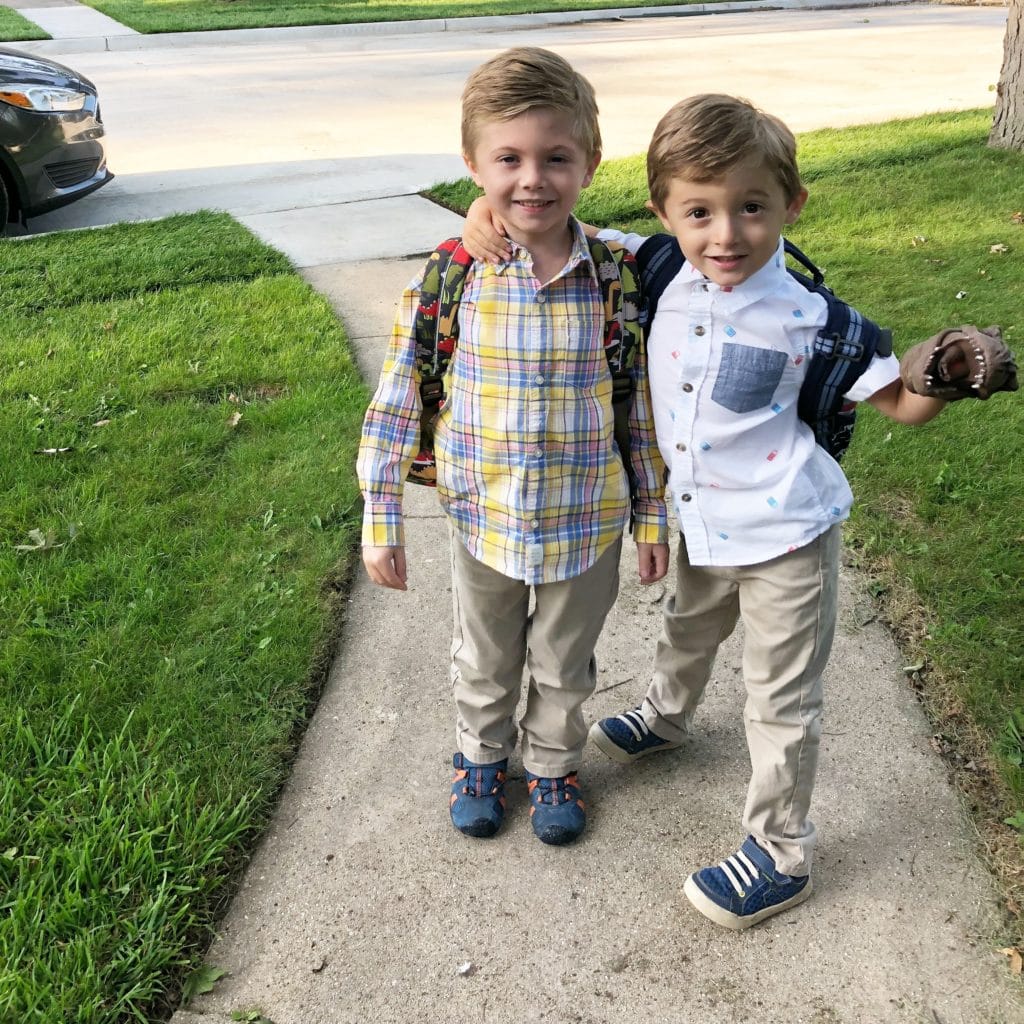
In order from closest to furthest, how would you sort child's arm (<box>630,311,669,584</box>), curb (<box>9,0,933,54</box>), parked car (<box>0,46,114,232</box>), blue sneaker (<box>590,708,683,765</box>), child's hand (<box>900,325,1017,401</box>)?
child's hand (<box>900,325,1017,401</box>) → child's arm (<box>630,311,669,584</box>) → blue sneaker (<box>590,708,683,765</box>) → parked car (<box>0,46,114,232</box>) → curb (<box>9,0,933,54</box>)

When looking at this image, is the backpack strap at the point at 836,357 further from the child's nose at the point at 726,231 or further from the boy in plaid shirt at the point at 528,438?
the boy in plaid shirt at the point at 528,438

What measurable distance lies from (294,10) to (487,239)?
717 inches

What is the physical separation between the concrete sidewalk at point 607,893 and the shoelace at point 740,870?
10cm

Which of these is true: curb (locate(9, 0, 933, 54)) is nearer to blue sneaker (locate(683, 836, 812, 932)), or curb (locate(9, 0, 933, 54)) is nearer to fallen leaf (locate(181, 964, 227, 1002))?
fallen leaf (locate(181, 964, 227, 1002))

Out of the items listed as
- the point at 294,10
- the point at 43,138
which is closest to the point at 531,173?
the point at 43,138

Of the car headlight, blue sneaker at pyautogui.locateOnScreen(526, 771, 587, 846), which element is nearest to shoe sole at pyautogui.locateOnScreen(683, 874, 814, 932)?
blue sneaker at pyautogui.locateOnScreen(526, 771, 587, 846)

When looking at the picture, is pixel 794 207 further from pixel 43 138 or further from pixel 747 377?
pixel 43 138

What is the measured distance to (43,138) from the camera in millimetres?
6383

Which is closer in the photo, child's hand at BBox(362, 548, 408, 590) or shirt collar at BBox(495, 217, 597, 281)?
shirt collar at BBox(495, 217, 597, 281)

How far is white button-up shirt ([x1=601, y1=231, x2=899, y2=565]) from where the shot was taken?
192 cm

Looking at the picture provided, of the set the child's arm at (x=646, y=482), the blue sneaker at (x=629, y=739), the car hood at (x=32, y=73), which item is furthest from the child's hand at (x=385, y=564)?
the car hood at (x=32, y=73)

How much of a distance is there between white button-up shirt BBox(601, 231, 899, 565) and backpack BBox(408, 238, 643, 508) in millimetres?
60

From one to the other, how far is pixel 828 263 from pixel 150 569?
4.01 m

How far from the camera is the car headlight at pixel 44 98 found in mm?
6293
